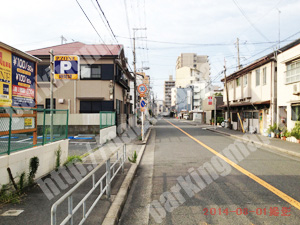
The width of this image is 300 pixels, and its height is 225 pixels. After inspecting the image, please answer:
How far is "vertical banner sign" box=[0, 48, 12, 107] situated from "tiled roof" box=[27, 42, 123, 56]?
1442cm

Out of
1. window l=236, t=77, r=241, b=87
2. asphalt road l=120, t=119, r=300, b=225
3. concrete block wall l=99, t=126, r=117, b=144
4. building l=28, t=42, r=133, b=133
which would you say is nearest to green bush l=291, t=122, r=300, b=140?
asphalt road l=120, t=119, r=300, b=225

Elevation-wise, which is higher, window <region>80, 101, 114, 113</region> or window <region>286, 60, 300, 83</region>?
window <region>286, 60, 300, 83</region>

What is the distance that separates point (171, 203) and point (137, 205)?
719 mm

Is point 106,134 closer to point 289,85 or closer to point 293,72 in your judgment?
point 289,85

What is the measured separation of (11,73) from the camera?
18.4 feet

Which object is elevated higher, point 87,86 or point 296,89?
point 87,86

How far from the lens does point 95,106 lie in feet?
64.8

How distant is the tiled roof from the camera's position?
2006 cm

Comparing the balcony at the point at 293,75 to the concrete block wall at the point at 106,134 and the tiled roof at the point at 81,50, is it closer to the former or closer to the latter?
the concrete block wall at the point at 106,134

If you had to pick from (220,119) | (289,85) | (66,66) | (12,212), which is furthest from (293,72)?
(220,119)

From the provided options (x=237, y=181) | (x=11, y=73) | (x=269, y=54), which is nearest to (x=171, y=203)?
(x=237, y=181)

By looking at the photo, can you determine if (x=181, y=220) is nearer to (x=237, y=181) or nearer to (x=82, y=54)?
(x=237, y=181)

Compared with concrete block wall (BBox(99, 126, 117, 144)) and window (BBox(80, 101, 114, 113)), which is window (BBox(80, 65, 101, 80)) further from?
concrete block wall (BBox(99, 126, 117, 144))

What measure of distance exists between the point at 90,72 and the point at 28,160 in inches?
596
